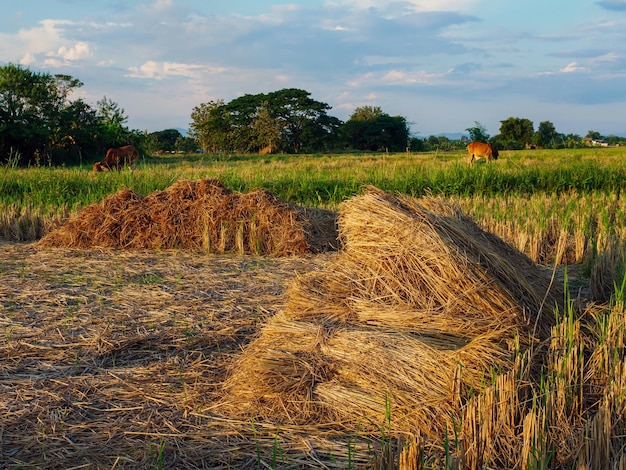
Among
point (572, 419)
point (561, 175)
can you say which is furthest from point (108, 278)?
point (561, 175)

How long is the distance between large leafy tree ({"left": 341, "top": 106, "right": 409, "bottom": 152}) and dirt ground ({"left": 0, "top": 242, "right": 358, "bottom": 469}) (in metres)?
45.5

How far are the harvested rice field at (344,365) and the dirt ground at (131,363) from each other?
12 mm

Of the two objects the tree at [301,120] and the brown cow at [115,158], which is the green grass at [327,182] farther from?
the tree at [301,120]

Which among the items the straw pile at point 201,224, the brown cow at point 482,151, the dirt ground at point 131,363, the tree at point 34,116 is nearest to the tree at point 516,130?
the brown cow at point 482,151

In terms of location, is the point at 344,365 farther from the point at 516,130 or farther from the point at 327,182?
the point at 516,130

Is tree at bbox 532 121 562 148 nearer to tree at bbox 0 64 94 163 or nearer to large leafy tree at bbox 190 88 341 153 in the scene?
large leafy tree at bbox 190 88 341 153

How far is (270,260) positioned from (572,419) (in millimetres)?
4242

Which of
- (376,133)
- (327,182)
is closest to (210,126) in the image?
(376,133)

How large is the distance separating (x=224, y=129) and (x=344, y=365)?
46113mm

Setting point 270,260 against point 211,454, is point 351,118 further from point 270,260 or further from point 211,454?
point 211,454

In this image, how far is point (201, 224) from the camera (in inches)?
285

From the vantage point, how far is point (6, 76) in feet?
69.8

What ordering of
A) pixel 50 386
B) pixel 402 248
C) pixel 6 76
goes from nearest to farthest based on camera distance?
pixel 50 386, pixel 402 248, pixel 6 76

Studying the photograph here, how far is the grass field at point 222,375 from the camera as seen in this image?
235 cm
